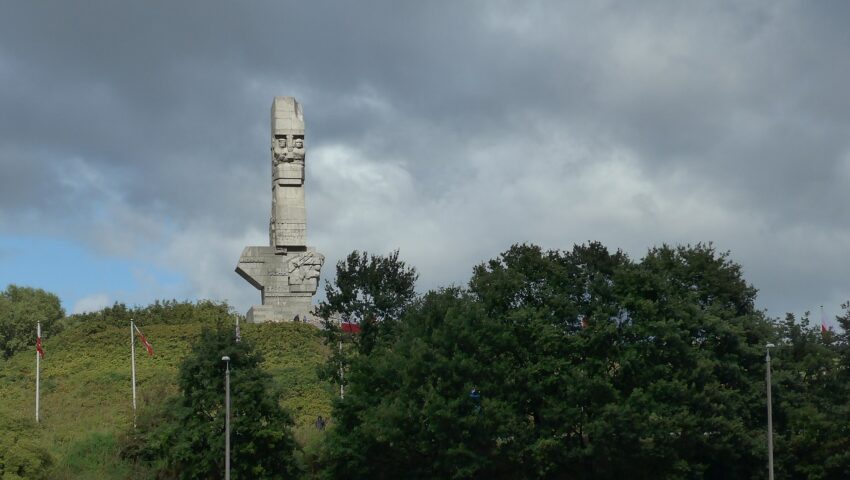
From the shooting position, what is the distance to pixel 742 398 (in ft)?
127

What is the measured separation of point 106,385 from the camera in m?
50.0

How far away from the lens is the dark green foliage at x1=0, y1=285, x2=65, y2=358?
75188 mm

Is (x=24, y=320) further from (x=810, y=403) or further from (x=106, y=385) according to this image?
(x=810, y=403)

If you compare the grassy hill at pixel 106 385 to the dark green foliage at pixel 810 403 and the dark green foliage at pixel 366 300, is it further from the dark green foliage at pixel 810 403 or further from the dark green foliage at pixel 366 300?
the dark green foliage at pixel 810 403

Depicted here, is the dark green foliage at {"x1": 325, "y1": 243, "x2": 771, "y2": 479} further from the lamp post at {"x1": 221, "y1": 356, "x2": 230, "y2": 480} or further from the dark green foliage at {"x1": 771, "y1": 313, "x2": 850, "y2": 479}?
the lamp post at {"x1": 221, "y1": 356, "x2": 230, "y2": 480}

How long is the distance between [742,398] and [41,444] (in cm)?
2022

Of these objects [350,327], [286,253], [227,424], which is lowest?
[227,424]

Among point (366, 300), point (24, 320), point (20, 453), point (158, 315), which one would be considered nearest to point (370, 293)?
Result: point (366, 300)

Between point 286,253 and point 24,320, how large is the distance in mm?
23222

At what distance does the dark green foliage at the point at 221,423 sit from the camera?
35812 mm

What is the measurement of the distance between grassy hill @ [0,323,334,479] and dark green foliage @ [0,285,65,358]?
48.5 ft

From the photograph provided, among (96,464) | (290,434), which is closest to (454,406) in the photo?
(290,434)

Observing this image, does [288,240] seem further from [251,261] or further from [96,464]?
[96,464]

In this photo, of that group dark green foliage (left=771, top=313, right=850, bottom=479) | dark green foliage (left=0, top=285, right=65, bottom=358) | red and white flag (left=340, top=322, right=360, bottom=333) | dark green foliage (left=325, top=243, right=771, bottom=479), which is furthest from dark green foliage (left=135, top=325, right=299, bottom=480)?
dark green foliage (left=0, top=285, right=65, bottom=358)
